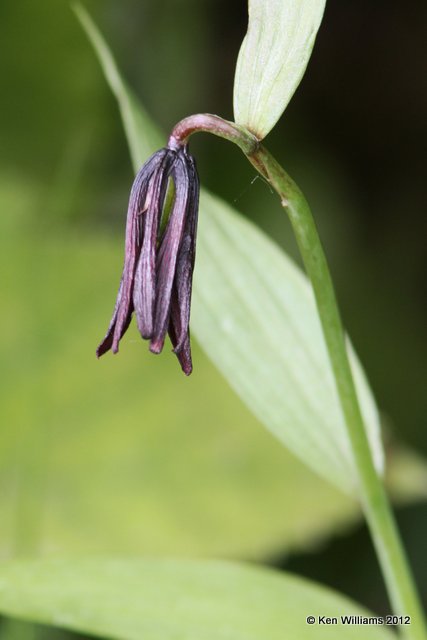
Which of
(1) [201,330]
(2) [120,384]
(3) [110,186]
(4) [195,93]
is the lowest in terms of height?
(1) [201,330]

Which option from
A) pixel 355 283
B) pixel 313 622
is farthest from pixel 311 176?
pixel 313 622

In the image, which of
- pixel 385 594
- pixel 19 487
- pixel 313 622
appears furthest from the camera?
pixel 385 594

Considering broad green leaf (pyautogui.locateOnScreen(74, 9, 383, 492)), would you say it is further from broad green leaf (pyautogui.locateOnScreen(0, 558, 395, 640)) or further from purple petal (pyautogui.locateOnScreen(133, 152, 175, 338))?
purple petal (pyautogui.locateOnScreen(133, 152, 175, 338))

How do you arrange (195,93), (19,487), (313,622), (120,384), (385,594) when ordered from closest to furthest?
(313,622)
(19,487)
(120,384)
(385,594)
(195,93)

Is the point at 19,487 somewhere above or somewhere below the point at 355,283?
below

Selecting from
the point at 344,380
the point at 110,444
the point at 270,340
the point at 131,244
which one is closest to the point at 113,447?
the point at 110,444

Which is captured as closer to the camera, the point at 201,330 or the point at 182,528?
the point at 201,330

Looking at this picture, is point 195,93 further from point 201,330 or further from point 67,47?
point 201,330

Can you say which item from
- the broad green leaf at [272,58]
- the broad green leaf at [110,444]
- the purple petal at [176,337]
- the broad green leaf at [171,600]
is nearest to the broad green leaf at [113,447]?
the broad green leaf at [110,444]
